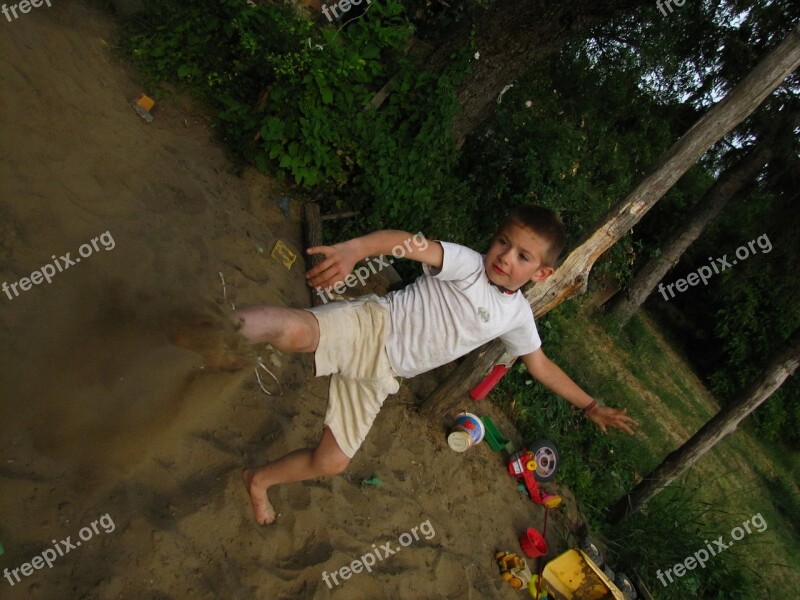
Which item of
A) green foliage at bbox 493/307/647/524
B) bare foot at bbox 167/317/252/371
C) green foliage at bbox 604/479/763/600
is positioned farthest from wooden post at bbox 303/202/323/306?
green foliage at bbox 604/479/763/600

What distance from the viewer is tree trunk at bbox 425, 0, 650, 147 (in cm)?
538

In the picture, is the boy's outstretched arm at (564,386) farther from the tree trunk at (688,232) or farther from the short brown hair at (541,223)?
the tree trunk at (688,232)

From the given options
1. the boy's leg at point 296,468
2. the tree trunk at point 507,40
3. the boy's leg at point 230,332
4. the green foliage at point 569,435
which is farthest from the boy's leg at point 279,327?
the tree trunk at point 507,40

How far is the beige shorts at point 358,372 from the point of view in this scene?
257cm

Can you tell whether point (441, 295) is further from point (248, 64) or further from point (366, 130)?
point (248, 64)

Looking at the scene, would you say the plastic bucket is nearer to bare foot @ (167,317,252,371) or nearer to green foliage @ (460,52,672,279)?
green foliage @ (460,52,672,279)

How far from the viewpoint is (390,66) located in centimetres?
528

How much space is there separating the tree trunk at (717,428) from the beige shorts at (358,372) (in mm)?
3689

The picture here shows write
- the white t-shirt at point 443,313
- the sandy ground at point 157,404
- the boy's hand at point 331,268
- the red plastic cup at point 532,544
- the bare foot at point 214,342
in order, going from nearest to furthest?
the bare foot at point 214,342
the boy's hand at point 331,268
the sandy ground at point 157,404
the white t-shirt at point 443,313
the red plastic cup at point 532,544

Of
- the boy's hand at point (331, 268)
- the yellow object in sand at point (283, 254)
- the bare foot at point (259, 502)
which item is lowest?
the bare foot at point (259, 502)

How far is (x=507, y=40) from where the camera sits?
5.46 metres

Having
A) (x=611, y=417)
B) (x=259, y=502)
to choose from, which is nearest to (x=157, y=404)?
(x=259, y=502)

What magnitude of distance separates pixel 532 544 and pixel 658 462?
4590 millimetres

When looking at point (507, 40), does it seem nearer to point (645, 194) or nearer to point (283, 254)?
point (645, 194)
